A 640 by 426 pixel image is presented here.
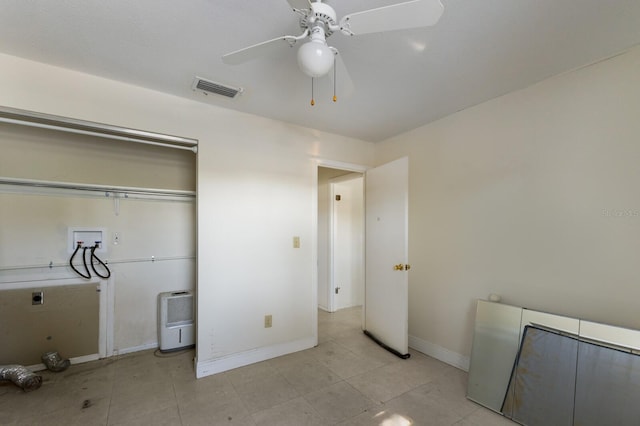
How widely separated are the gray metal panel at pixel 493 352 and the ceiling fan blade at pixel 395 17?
2.17m

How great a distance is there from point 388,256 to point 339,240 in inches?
58.8

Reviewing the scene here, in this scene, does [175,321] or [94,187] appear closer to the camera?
[94,187]

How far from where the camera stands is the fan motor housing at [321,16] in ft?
3.74

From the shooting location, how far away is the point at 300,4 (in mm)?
1143

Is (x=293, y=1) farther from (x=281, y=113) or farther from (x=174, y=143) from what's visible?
(x=174, y=143)

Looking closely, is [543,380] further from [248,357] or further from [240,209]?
[240,209]

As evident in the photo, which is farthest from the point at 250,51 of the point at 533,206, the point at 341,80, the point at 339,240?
the point at 339,240

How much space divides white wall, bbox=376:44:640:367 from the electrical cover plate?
11.0 feet

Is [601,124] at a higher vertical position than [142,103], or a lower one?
lower

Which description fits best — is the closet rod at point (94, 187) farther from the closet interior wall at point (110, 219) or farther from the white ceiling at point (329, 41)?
the white ceiling at point (329, 41)

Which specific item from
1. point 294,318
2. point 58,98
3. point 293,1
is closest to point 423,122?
point 293,1

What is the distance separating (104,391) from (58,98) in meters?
2.32

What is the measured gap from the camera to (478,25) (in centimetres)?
152

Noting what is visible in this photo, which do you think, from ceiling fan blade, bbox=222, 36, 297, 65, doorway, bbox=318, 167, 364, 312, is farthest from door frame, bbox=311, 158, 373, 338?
ceiling fan blade, bbox=222, 36, 297, 65
